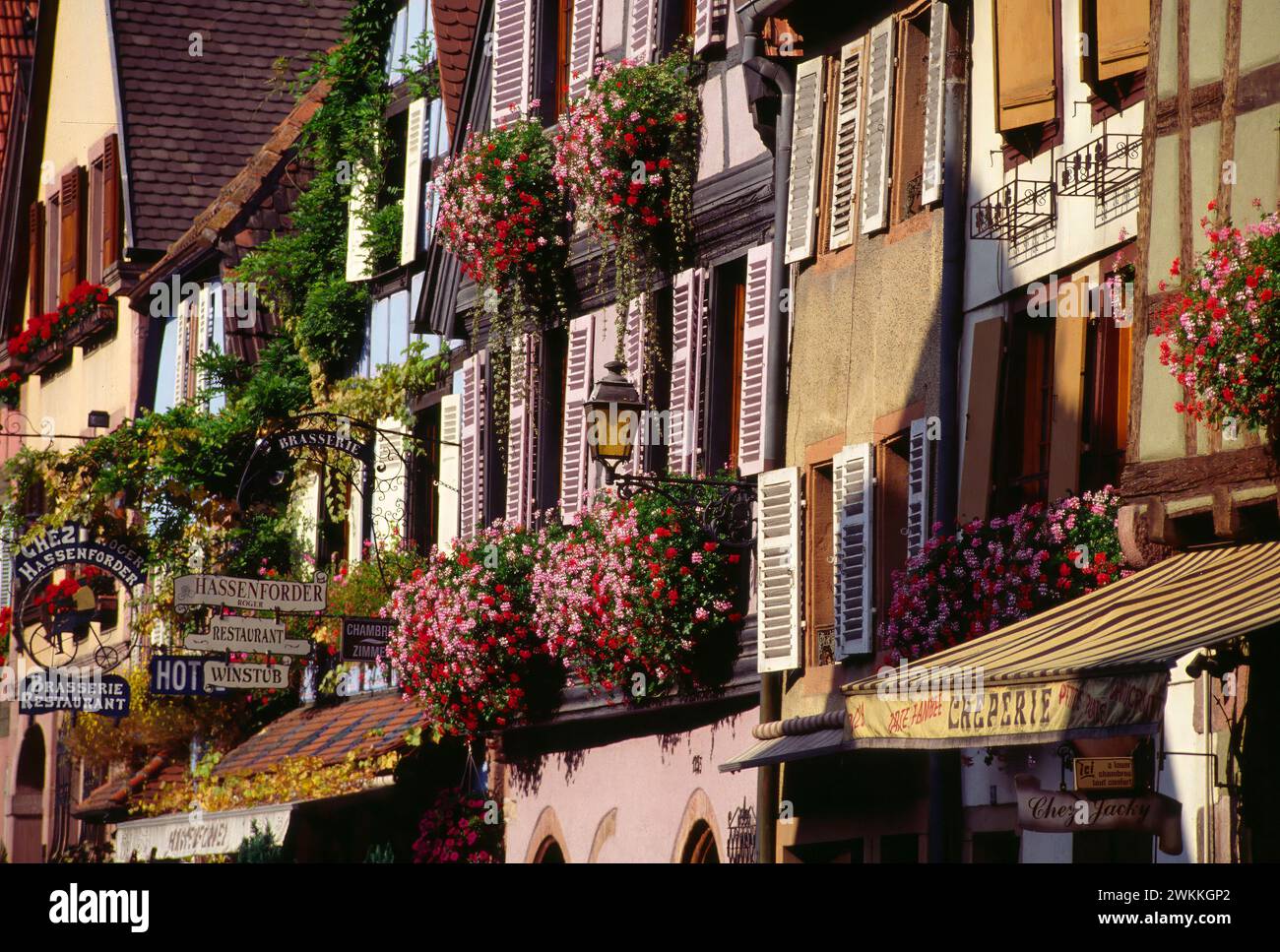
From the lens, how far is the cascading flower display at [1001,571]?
12.6 m

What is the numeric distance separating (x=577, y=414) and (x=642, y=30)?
9.51 ft

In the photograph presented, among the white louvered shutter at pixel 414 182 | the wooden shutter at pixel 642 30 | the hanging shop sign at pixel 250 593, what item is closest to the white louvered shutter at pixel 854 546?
the wooden shutter at pixel 642 30

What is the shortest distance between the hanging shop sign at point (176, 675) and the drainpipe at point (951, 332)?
270 inches

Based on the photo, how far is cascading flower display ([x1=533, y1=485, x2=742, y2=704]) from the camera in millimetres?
16266

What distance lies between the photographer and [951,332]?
47.2 ft

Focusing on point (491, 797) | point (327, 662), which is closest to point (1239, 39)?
point (491, 797)

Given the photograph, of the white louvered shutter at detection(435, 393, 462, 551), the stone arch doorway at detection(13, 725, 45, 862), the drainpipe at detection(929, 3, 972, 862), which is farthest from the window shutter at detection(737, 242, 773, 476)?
the stone arch doorway at detection(13, 725, 45, 862)

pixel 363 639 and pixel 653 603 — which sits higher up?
pixel 363 639

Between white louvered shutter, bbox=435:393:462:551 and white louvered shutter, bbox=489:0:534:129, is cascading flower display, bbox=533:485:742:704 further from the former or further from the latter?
white louvered shutter, bbox=489:0:534:129

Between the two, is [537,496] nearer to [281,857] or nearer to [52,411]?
[281,857]

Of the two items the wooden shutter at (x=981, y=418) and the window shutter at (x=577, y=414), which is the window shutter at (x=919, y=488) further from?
the window shutter at (x=577, y=414)

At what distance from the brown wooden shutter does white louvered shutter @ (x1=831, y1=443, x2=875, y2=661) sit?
292 centimetres

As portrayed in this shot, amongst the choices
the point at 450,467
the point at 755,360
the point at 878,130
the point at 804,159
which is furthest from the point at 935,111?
the point at 450,467

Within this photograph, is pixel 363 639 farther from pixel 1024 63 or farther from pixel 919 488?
pixel 1024 63
